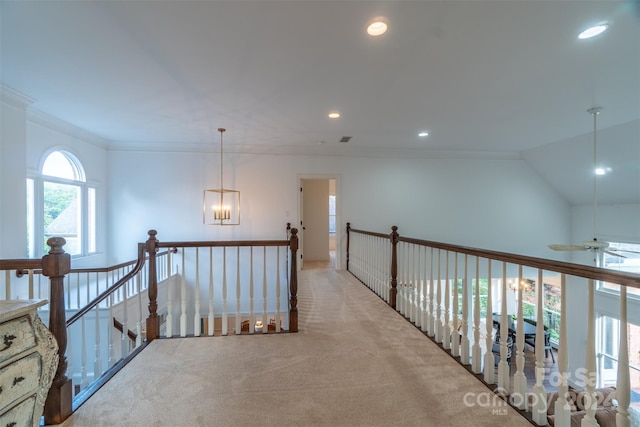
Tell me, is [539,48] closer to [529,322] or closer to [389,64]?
[389,64]

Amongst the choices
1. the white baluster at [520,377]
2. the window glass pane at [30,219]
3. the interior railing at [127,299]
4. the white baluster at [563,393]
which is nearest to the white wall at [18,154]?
the window glass pane at [30,219]

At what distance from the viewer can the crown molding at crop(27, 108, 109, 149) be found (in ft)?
12.6

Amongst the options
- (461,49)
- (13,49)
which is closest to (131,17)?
(13,49)

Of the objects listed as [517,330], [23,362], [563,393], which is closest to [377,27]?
[517,330]

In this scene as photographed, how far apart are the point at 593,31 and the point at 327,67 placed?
2.19 meters

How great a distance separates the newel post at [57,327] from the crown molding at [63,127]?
3503 mm

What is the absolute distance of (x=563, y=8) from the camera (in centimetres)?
196

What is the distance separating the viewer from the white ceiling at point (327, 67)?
6.54 ft

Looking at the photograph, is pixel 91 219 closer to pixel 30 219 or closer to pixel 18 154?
pixel 30 219

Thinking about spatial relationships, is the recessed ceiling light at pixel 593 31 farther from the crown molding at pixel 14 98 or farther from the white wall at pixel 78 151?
the white wall at pixel 78 151

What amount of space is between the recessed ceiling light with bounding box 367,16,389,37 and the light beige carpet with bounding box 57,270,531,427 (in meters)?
2.66

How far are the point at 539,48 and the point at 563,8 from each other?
1.67 ft

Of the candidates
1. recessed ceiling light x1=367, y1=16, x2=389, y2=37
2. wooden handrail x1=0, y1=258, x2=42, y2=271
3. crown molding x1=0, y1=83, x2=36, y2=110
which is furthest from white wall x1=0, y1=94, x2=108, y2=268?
recessed ceiling light x1=367, y1=16, x2=389, y2=37

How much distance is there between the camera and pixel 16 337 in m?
1.21
